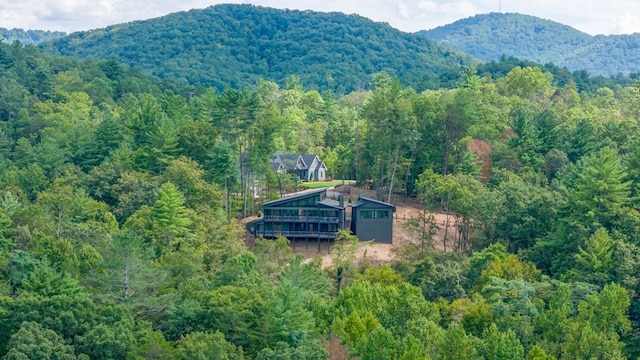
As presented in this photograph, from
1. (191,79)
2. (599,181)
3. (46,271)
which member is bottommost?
(46,271)

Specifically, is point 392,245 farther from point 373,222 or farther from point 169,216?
point 169,216

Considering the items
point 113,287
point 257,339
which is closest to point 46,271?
point 113,287

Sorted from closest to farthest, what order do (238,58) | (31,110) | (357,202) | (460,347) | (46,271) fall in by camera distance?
(460,347)
(46,271)
(357,202)
(31,110)
(238,58)

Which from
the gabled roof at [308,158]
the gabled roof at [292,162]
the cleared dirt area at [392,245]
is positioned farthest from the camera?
the gabled roof at [308,158]

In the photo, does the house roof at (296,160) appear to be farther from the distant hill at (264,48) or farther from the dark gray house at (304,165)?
the distant hill at (264,48)

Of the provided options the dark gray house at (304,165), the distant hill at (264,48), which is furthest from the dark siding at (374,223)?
the distant hill at (264,48)

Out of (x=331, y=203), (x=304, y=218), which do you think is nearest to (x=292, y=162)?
(x=331, y=203)

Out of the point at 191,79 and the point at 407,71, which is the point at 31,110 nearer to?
the point at 191,79

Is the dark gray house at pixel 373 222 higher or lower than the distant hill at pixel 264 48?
lower
